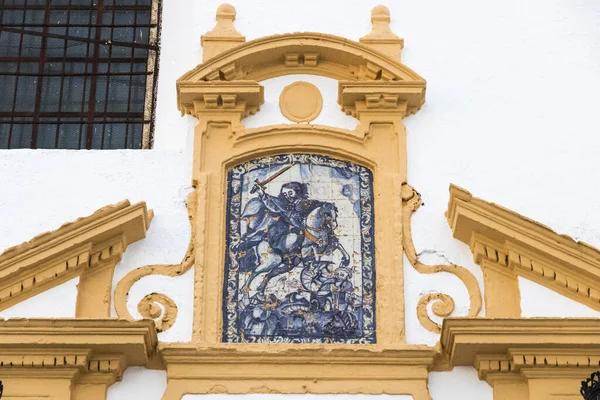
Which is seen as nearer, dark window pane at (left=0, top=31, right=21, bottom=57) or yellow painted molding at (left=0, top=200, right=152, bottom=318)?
yellow painted molding at (left=0, top=200, right=152, bottom=318)

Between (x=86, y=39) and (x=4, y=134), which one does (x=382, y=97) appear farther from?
(x=4, y=134)

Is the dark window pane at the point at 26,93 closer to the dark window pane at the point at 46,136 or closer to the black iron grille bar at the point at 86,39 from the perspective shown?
the dark window pane at the point at 46,136

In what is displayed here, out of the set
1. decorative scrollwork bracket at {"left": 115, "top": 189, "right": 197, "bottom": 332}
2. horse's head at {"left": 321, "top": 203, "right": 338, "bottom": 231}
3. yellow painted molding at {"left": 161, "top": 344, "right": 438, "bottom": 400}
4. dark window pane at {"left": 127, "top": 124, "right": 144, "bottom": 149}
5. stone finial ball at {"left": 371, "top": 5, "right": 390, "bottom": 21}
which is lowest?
yellow painted molding at {"left": 161, "top": 344, "right": 438, "bottom": 400}

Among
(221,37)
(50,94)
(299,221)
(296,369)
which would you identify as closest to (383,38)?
(221,37)

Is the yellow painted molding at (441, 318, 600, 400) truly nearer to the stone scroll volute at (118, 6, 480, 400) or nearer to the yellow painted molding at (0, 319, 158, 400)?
the stone scroll volute at (118, 6, 480, 400)

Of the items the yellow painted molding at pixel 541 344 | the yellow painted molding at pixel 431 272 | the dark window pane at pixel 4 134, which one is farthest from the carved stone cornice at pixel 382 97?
the dark window pane at pixel 4 134

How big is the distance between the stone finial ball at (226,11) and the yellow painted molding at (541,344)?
10.3ft

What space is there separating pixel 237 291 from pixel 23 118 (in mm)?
2576

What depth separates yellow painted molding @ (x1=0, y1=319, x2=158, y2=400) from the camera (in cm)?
1208

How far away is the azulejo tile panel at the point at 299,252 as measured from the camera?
1245 centimetres

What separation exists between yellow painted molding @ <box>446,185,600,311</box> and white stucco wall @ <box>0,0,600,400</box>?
0.35ft

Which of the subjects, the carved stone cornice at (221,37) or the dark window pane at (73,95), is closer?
the carved stone cornice at (221,37)

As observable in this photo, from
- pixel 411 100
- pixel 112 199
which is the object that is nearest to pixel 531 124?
pixel 411 100

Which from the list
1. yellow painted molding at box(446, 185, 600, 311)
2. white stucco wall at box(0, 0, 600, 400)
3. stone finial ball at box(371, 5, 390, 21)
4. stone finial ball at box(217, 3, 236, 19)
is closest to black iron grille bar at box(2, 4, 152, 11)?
white stucco wall at box(0, 0, 600, 400)
